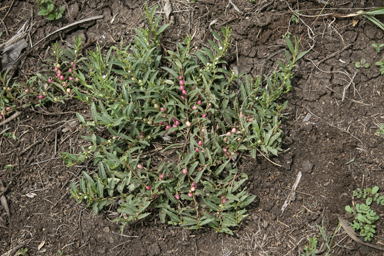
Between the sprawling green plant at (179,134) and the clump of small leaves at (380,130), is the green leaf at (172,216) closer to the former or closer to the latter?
the sprawling green plant at (179,134)

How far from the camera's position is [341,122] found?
296 centimetres

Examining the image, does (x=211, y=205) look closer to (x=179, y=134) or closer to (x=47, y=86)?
(x=179, y=134)

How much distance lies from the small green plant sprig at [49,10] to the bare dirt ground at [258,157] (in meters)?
0.07

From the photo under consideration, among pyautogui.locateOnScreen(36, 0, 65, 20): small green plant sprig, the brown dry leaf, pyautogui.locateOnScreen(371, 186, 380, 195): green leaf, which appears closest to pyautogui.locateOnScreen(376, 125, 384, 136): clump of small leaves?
pyautogui.locateOnScreen(371, 186, 380, 195): green leaf

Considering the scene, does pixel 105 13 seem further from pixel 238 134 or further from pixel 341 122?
pixel 341 122

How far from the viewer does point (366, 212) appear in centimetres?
271

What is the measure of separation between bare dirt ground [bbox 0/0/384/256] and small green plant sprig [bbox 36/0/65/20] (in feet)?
0.23

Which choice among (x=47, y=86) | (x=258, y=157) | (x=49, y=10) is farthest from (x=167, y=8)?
(x=258, y=157)

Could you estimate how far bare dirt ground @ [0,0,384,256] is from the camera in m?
2.80

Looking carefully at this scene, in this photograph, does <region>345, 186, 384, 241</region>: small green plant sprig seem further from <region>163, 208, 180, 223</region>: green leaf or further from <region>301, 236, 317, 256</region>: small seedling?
<region>163, 208, 180, 223</region>: green leaf

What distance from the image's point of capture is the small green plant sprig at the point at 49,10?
329cm

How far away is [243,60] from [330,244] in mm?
1938

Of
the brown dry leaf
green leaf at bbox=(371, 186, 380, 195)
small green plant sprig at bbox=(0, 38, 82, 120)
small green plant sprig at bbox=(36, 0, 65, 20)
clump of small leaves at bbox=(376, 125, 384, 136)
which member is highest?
small green plant sprig at bbox=(36, 0, 65, 20)

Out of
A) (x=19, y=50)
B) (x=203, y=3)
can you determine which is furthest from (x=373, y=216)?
(x=19, y=50)
